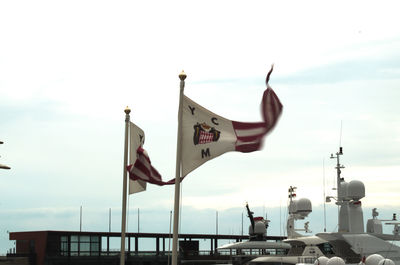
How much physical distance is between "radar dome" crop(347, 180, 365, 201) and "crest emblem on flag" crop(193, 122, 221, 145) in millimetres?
37256

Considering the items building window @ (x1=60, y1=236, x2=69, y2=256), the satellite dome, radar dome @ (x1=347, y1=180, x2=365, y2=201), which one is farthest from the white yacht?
building window @ (x1=60, y1=236, x2=69, y2=256)

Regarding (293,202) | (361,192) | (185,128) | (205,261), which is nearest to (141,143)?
(185,128)

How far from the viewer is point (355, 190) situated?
55281 mm

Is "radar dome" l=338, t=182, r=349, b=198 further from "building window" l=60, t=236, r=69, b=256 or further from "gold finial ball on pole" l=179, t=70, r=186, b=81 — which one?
"gold finial ball on pole" l=179, t=70, r=186, b=81

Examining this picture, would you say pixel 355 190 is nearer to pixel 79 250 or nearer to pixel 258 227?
pixel 258 227

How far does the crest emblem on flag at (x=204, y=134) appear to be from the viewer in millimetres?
20219

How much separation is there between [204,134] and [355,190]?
37388 millimetres

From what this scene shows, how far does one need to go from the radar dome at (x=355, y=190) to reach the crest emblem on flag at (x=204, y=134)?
122 ft

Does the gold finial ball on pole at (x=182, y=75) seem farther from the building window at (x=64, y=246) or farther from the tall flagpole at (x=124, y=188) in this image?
the building window at (x=64, y=246)

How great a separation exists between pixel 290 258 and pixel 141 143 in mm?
28569

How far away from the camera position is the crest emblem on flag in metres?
20.2

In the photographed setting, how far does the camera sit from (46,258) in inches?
2518

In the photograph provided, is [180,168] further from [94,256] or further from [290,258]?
[94,256]

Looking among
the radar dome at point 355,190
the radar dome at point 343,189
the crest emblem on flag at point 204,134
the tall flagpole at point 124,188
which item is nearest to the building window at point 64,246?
the radar dome at point 343,189
